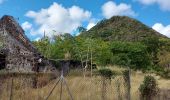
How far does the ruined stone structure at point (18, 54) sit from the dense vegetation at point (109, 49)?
36.7 ft

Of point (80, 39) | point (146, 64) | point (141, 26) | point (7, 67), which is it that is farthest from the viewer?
point (141, 26)

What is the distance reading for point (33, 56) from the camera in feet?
83.3

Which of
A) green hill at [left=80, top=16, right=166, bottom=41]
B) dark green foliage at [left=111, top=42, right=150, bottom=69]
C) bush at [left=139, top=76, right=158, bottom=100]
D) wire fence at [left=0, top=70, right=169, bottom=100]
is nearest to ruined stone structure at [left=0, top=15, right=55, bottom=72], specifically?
wire fence at [left=0, top=70, right=169, bottom=100]

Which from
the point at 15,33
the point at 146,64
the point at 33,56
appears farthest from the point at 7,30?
the point at 146,64

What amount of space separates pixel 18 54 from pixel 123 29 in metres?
94.7

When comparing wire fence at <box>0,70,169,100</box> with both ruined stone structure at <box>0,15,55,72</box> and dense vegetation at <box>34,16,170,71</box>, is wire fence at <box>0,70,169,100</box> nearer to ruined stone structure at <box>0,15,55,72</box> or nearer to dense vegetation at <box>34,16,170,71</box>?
ruined stone structure at <box>0,15,55,72</box>

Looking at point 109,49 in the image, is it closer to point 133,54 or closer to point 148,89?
point 133,54

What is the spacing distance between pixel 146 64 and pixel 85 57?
74.3 ft

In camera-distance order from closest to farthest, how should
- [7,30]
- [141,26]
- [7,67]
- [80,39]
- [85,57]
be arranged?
[7,67] < [7,30] < [85,57] < [80,39] < [141,26]

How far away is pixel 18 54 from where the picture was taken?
25078 millimetres

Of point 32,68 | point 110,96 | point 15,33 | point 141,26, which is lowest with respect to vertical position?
point 110,96

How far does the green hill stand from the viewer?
355 feet

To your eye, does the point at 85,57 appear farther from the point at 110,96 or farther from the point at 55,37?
the point at 110,96

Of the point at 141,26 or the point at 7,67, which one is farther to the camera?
the point at 141,26
